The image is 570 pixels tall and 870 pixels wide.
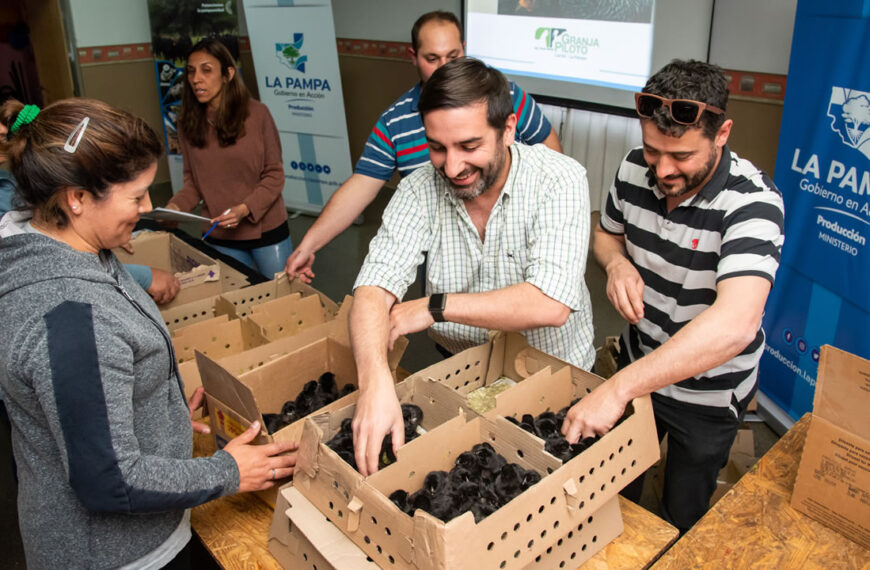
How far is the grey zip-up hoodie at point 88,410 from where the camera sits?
1.05 metres

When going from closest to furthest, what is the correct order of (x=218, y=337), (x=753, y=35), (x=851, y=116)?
(x=218, y=337)
(x=851, y=116)
(x=753, y=35)

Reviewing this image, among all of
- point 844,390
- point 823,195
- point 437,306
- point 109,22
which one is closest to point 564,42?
point 823,195

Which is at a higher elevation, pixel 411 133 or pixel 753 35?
pixel 753 35

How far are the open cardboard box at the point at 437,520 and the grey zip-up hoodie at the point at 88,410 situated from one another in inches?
8.9

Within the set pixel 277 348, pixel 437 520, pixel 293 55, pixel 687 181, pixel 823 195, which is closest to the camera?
pixel 437 520

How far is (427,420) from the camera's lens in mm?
1548

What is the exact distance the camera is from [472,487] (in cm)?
130

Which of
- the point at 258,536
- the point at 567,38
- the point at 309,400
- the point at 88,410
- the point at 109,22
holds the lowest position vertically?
the point at 258,536

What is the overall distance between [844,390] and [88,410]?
137 cm

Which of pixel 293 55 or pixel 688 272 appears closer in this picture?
pixel 688 272

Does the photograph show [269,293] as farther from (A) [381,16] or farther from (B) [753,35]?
(A) [381,16]

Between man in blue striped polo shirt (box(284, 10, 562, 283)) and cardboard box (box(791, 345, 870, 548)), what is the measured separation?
133 cm

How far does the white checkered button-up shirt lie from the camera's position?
1.64 metres

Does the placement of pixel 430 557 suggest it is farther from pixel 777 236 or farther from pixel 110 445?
pixel 777 236
